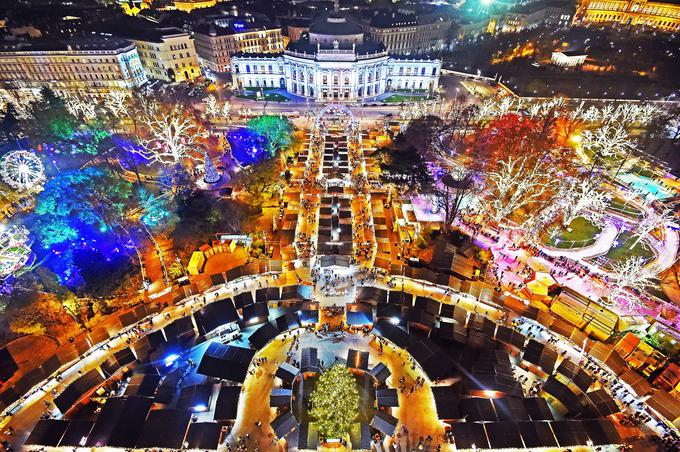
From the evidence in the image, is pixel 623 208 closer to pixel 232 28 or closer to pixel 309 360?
pixel 309 360

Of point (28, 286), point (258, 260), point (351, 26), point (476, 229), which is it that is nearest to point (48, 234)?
point (28, 286)

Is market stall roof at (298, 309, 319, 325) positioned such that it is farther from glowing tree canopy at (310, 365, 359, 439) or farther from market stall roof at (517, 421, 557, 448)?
market stall roof at (517, 421, 557, 448)

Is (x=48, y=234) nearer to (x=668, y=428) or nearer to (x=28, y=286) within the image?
(x=28, y=286)

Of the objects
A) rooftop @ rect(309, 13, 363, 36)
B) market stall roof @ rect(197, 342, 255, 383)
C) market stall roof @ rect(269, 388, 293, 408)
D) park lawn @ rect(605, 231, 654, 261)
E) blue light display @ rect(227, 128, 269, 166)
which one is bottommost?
park lawn @ rect(605, 231, 654, 261)

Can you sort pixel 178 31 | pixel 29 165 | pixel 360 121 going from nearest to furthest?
pixel 29 165
pixel 360 121
pixel 178 31

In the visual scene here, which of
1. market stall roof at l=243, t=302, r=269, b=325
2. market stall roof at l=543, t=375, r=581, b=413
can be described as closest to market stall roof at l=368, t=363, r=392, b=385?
market stall roof at l=243, t=302, r=269, b=325

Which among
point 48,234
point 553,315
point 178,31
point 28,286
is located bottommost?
point 553,315
